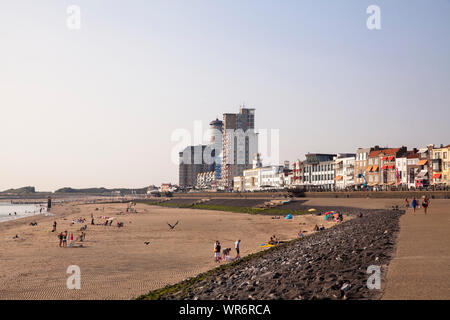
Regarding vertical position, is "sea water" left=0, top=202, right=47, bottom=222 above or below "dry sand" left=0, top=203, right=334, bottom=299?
below

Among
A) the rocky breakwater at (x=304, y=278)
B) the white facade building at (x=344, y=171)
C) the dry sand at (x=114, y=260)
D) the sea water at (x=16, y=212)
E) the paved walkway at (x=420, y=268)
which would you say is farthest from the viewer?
the white facade building at (x=344, y=171)

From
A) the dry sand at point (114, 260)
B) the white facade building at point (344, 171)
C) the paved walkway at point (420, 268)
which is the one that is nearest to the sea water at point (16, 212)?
the dry sand at point (114, 260)

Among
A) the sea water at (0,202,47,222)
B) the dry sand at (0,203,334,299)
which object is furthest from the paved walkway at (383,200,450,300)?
the sea water at (0,202,47,222)

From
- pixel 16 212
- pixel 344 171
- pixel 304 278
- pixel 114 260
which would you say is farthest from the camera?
pixel 16 212

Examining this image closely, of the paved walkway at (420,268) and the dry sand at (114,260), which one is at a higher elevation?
the paved walkway at (420,268)

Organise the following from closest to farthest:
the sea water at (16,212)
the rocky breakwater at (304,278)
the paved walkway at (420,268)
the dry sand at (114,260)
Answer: the paved walkway at (420,268), the rocky breakwater at (304,278), the dry sand at (114,260), the sea water at (16,212)

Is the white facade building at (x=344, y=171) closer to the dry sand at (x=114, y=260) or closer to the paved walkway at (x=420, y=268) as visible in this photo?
the dry sand at (x=114, y=260)

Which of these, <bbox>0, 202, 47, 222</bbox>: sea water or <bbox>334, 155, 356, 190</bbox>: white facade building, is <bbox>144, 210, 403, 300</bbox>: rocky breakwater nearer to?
<bbox>0, 202, 47, 222</bbox>: sea water

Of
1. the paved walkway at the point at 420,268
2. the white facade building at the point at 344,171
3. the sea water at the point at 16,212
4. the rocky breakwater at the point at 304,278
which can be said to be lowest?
the sea water at the point at 16,212

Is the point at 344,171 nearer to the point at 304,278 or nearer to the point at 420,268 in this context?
the point at 420,268

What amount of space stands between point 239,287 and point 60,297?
8.52 metres

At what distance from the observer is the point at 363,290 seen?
1321 centimetres

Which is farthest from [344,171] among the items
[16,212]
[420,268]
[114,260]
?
[420,268]
